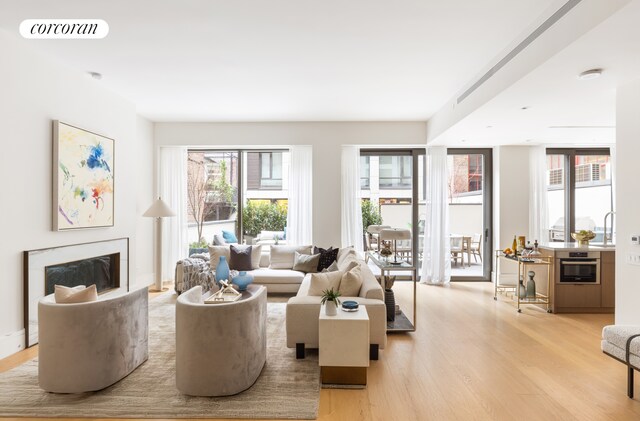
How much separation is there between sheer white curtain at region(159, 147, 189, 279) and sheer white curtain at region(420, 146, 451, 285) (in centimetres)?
443

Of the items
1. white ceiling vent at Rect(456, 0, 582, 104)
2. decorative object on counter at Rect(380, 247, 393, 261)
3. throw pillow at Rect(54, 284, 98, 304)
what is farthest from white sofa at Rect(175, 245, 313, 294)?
white ceiling vent at Rect(456, 0, 582, 104)

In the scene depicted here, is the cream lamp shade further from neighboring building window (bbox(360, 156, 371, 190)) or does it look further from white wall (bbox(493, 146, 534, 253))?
white wall (bbox(493, 146, 534, 253))

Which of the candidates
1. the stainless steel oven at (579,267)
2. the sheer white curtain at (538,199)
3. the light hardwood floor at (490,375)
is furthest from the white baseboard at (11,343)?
the sheer white curtain at (538,199)

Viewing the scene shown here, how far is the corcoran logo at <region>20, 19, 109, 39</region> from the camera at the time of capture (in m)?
3.10

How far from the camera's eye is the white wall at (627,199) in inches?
130

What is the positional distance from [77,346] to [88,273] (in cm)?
212

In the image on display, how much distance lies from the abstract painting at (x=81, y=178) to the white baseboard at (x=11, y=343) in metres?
1.05

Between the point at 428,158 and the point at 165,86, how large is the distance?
4.45 meters

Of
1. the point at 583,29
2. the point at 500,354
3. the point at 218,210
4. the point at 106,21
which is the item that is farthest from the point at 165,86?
the point at 500,354

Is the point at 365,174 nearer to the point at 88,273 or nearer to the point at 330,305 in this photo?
the point at 330,305

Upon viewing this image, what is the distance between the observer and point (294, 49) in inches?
140

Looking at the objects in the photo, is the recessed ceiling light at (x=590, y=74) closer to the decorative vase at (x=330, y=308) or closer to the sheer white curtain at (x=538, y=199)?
the decorative vase at (x=330, y=308)

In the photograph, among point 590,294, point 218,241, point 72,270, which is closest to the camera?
point 72,270

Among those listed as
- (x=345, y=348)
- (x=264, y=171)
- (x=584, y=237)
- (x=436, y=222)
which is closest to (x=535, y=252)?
(x=584, y=237)
